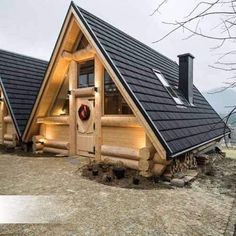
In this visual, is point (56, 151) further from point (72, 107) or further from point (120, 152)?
point (120, 152)

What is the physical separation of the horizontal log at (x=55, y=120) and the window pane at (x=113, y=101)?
215 cm

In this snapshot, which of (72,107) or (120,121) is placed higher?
(72,107)

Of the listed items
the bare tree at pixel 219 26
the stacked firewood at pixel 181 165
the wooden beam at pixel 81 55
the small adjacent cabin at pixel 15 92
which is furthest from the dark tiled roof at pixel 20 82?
the bare tree at pixel 219 26

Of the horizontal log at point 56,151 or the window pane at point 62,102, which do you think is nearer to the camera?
the horizontal log at point 56,151

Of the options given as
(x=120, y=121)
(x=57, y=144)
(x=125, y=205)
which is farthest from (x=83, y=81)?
(x=125, y=205)

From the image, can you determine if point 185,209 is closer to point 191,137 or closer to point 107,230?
point 107,230

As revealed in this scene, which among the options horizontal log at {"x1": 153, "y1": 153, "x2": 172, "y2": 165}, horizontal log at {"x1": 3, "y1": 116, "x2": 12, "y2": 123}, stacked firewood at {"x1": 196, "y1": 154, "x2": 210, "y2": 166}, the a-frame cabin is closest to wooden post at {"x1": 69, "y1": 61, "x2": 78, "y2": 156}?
the a-frame cabin

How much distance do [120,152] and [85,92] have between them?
272cm

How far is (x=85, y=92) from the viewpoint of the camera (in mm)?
8938

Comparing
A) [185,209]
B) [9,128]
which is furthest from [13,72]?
[185,209]

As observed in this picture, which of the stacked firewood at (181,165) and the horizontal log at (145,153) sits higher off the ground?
the horizontal log at (145,153)

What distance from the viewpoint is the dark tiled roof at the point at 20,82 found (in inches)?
465

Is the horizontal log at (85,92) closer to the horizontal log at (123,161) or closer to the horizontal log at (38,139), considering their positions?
the horizontal log at (123,161)

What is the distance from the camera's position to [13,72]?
1354 cm
